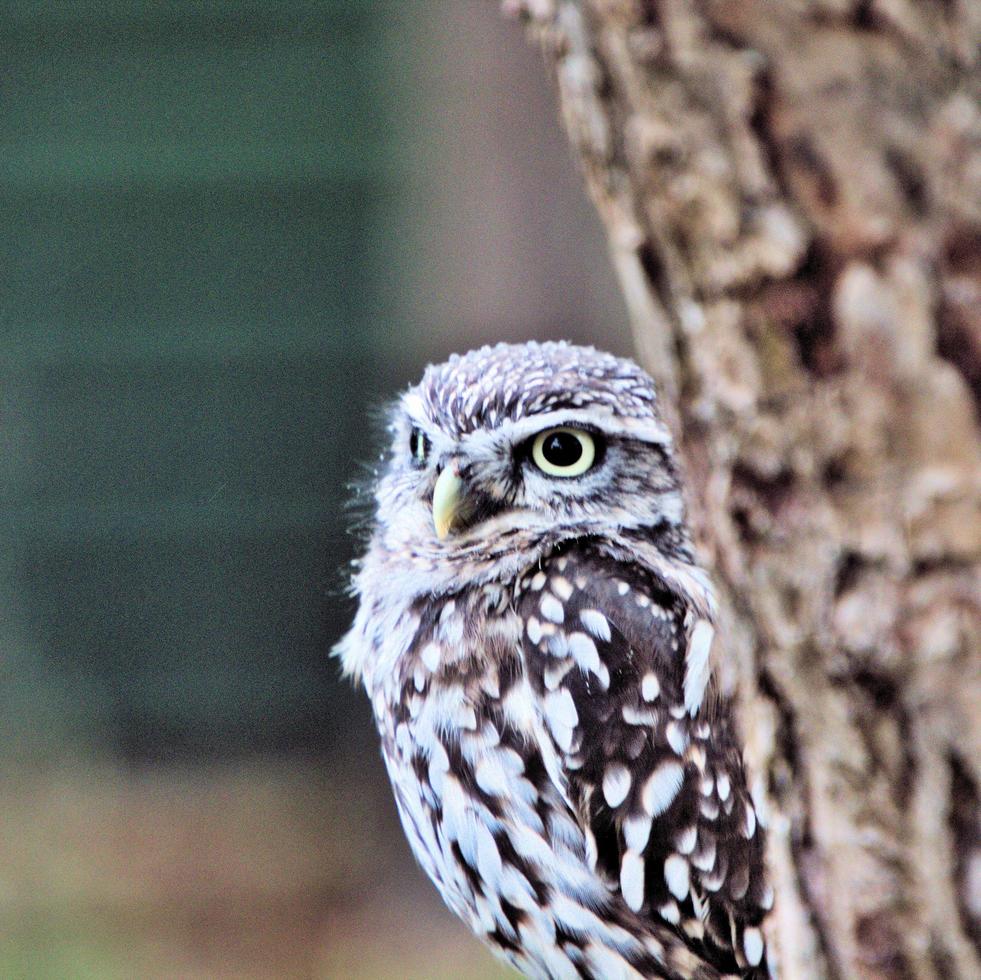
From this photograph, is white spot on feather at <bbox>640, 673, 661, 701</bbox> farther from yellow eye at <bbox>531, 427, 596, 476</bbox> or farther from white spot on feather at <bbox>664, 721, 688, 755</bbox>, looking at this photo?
yellow eye at <bbox>531, 427, 596, 476</bbox>

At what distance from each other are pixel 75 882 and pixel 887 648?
4424mm

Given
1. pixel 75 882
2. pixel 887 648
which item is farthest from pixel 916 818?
pixel 75 882

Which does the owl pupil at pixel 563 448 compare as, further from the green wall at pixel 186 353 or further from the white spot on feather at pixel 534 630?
the green wall at pixel 186 353

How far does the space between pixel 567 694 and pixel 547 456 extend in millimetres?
410

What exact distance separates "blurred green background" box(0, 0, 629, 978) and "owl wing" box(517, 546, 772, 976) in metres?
2.75

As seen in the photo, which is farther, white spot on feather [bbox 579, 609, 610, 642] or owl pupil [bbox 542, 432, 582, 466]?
owl pupil [bbox 542, 432, 582, 466]

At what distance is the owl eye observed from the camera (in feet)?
8.70

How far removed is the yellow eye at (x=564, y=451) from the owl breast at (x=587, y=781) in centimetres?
15

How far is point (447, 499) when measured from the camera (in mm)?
2521

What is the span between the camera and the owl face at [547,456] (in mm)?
2490

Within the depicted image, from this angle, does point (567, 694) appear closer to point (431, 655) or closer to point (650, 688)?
point (650, 688)

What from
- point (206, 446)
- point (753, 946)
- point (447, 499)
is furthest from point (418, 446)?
point (206, 446)

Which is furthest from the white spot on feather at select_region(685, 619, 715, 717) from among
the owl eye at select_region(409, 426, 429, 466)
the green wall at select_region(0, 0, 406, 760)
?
the green wall at select_region(0, 0, 406, 760)

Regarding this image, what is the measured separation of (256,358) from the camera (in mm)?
5363
